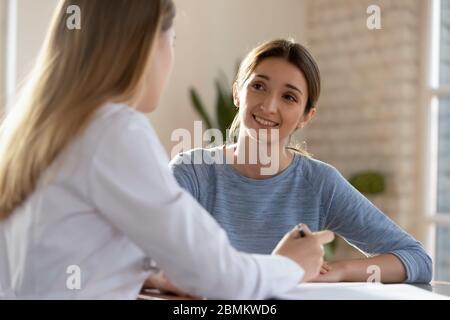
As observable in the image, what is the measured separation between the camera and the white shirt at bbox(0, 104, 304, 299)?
2.87 ft

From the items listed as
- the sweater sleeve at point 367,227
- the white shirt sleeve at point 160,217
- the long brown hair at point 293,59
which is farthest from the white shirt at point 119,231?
the long brown hair at point 293,59

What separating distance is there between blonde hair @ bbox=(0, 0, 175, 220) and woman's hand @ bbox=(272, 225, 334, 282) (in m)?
0.34

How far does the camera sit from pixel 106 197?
0.89 metres

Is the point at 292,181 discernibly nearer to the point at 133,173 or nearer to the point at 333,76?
the point at 133,173

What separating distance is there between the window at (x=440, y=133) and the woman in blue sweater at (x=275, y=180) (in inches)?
107

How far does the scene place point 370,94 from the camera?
454cm

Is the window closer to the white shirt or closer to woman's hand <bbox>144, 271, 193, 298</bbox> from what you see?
woman's hand <bbox>144, 271, 193, 298</bbox>

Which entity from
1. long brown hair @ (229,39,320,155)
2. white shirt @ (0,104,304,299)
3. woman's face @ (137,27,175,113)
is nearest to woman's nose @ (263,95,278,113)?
long brown hair @ (229,39,320,155)

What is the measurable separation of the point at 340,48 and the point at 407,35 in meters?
0.54

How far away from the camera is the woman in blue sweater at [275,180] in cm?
169

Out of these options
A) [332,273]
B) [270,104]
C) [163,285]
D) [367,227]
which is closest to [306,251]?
[163,285]

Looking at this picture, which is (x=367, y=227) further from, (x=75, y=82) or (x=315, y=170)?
(x=75, y=82)

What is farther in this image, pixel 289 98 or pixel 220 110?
pixel 220 110

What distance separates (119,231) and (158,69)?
10.9 inches
